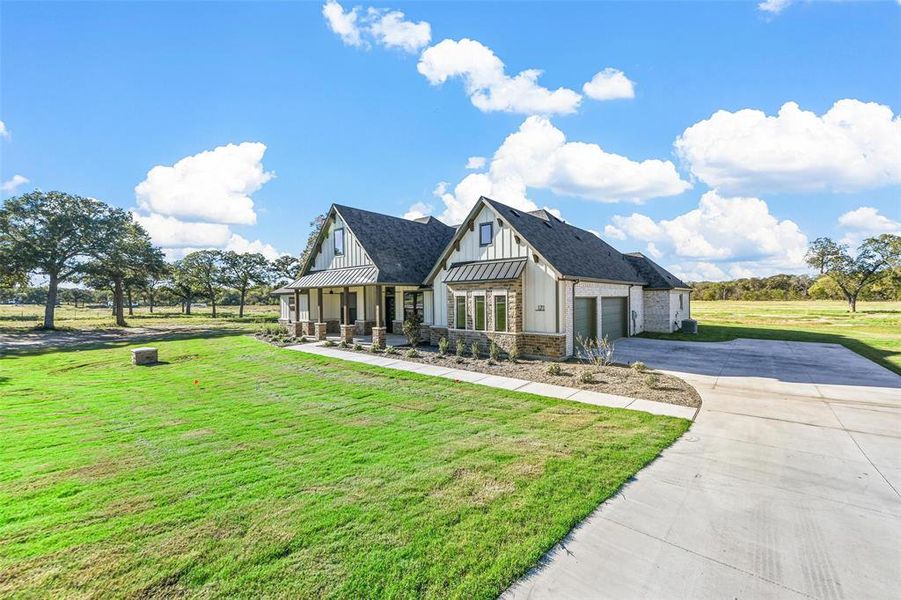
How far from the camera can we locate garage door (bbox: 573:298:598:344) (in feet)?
52.1

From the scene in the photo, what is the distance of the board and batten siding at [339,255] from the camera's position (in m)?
21.3

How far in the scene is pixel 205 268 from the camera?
157 ft

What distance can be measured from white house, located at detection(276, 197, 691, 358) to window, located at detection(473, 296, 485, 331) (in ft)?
0.14

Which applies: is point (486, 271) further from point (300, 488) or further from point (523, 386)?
point (300, 488)

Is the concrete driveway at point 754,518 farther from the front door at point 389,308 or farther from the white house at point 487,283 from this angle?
the front door at point 389,308

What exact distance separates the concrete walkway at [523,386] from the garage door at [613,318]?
342 inches

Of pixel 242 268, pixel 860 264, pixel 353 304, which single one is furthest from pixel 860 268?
pixel 242 268

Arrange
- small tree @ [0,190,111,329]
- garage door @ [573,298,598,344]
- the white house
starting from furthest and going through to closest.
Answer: small tree @ [0,190,111,329] < garage door @ [573,298,598,344] < the white house

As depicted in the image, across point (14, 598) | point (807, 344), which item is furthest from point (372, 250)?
point (807, 344)

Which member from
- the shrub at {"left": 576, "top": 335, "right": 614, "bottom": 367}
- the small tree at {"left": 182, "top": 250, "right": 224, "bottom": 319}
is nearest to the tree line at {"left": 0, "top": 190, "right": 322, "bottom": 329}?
the small tree at {"left": 182, "top": 250, "right": 224, "bottom": 319}

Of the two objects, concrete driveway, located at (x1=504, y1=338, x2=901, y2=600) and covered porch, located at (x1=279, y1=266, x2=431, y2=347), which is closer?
concrete driveway, located at (x1=504, y1=338, x2=901, y2=600)

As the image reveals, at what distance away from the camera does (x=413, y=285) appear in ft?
66.9

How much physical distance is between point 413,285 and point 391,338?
321 cm

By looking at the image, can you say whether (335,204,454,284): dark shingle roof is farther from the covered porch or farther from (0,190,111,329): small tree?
(0,190,111,329): small tree
